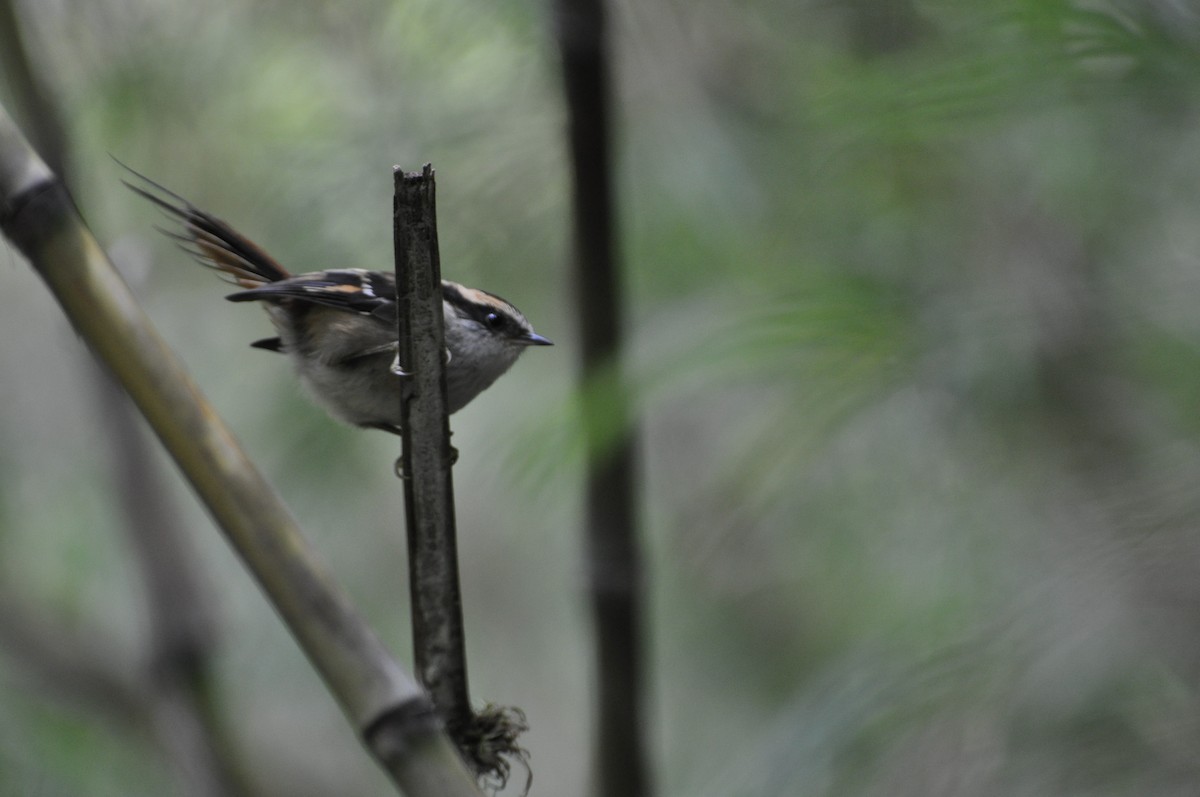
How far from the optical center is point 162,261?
295 centimetres

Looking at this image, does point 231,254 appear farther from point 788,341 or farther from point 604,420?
point 788,341

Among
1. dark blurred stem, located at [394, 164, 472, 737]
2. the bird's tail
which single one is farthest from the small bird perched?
dark blurred stem, located at [394, 164, 472, 737]

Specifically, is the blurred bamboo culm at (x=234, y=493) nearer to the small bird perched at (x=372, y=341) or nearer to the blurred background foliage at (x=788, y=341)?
the blurred background foliage at (x=788, y=341)

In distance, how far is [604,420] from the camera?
121 centimetres

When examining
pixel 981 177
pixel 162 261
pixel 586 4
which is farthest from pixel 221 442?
pixel 162 261

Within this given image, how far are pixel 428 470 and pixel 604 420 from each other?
0.40m

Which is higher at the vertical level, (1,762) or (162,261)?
(162,261)

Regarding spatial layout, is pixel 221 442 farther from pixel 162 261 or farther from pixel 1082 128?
pixel 162 261

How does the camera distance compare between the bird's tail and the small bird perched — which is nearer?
the bird's tail

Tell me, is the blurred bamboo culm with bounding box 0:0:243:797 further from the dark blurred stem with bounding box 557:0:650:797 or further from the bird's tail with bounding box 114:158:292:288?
the dark blurred stem with bounding box 557:0:650:797

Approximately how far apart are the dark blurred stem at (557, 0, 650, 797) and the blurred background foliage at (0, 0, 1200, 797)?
6cm

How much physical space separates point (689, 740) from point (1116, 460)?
6.29ft

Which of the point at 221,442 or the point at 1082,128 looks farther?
the point at 1082,128

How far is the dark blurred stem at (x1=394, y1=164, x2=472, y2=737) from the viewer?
792 mm
